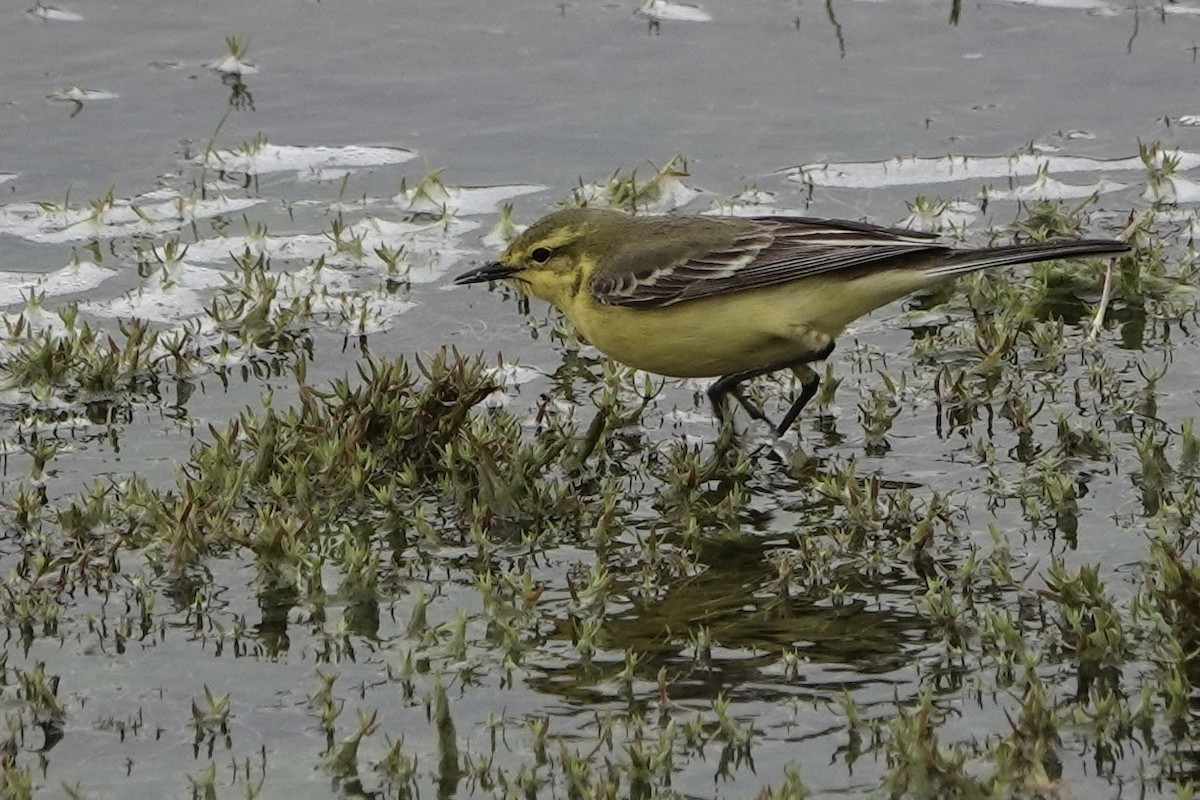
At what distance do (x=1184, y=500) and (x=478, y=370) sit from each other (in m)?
2.77

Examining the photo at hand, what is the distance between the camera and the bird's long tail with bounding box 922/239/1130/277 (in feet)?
26.7

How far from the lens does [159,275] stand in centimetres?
1005

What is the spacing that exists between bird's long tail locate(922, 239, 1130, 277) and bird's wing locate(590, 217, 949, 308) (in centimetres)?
8

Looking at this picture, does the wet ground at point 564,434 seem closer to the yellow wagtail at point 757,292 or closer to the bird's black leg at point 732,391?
the bird's black leg at point 732,391

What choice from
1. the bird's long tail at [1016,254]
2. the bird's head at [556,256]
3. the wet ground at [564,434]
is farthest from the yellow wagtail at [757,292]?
the wet ground at [564,434]

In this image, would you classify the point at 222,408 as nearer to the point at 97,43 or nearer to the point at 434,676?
the point at 434,676

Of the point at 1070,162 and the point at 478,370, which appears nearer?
the point at 478,370

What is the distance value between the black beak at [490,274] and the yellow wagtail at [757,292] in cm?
42

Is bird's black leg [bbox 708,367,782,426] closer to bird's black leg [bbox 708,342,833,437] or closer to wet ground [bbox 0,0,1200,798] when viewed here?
bird's black leg [bbox 708,342,833,437]

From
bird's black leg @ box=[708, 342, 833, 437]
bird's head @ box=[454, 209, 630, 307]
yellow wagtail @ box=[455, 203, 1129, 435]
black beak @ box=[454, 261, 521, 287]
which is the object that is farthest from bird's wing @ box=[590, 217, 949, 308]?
black beak @ box=[454, 261, 521, 287]

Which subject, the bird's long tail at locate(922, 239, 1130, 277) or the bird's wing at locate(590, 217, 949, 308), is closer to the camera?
the bird's long tail at locate(922, 239, 1130, 277)

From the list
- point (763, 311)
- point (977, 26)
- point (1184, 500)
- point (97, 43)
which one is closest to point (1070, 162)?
point (977, 26)

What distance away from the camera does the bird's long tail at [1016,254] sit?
26.7ft

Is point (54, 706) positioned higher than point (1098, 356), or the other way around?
point (1098, 356)
